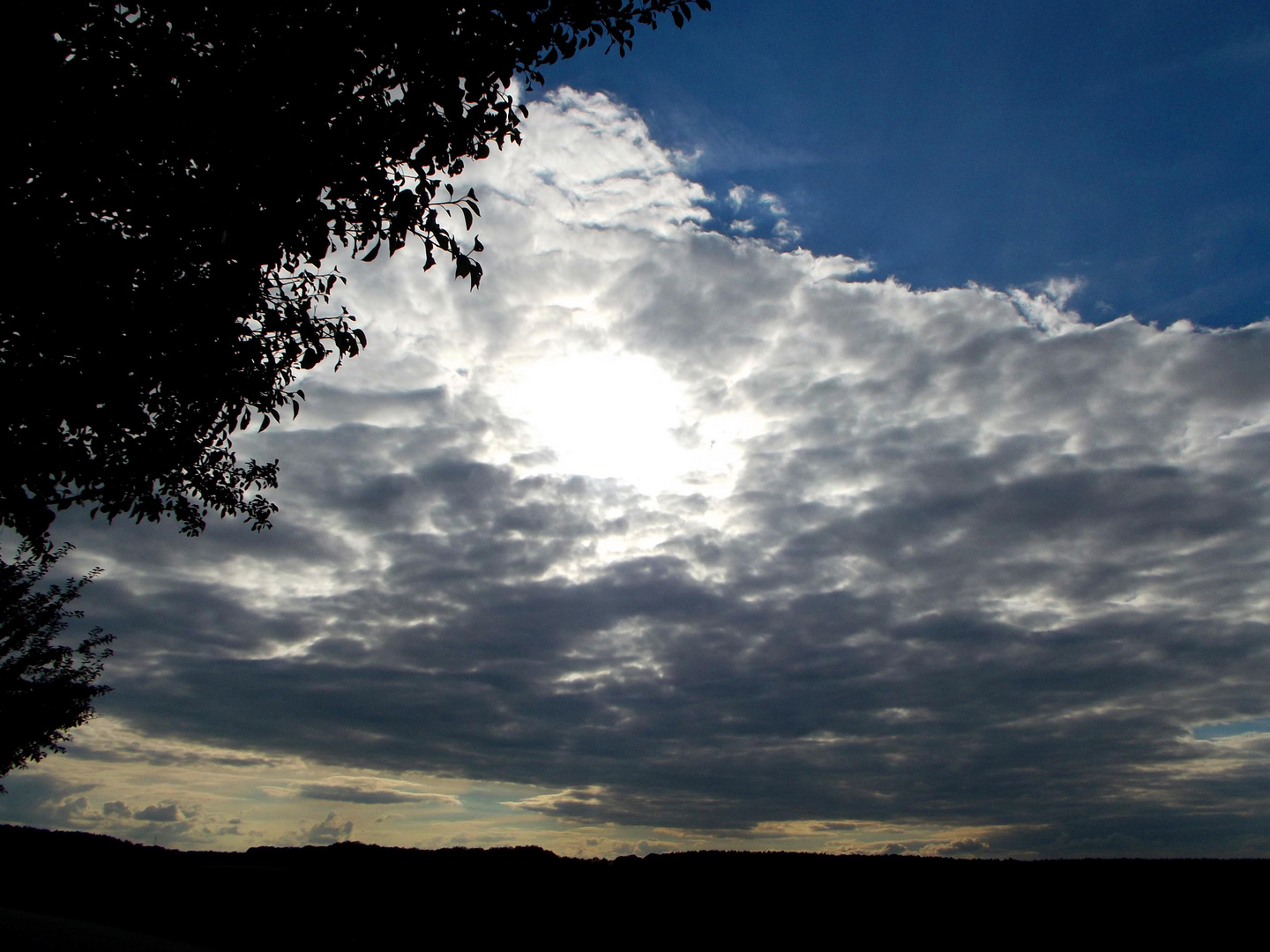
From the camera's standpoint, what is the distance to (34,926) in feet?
19.4

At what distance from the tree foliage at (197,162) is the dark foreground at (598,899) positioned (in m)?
4.59

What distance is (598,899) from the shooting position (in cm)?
612

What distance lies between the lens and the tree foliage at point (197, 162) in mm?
7672

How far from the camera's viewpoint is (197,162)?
8.52 m

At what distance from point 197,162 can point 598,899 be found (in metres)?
9.04

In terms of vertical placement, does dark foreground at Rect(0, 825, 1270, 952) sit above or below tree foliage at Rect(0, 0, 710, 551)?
below

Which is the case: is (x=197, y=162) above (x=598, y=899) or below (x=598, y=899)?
above

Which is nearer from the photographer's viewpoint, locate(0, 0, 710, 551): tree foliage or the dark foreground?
the dark foreground

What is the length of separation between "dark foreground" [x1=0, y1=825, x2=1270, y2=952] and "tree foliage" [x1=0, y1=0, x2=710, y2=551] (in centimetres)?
459

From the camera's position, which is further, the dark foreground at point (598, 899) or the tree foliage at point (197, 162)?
the tree foliage at point (197, 162)

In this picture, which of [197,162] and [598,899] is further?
[197,162]

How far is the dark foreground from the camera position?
4.36m

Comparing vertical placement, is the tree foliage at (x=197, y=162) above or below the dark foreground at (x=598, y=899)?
above

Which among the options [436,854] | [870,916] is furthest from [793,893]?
[436,854]
